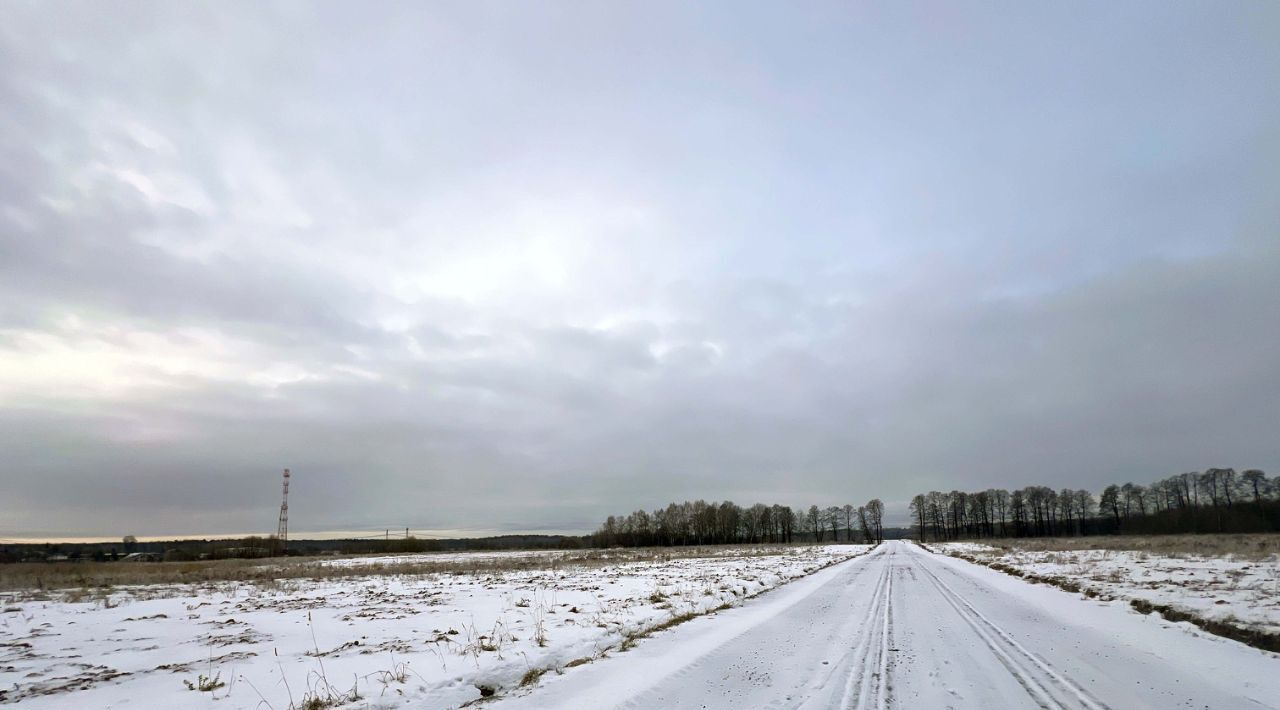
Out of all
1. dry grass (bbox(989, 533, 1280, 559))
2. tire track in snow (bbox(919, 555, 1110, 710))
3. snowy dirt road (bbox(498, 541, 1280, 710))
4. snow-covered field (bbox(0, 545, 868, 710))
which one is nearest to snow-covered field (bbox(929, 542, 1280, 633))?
snowy dirt road (bbox(498, 541, 1280, 710))

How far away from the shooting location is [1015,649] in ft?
33.2

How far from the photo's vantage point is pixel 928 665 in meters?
8.87

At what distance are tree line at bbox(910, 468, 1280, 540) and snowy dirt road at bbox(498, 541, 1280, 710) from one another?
123 m

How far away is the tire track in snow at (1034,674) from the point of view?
6.97m

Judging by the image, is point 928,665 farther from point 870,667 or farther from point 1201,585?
point 1201,585

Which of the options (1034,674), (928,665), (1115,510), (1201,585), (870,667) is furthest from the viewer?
(1115,510)

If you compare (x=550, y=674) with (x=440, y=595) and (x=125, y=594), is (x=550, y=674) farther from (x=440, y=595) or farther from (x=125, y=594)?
(x=125, y=594)

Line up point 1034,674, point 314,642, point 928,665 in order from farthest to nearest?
point 314,642, point 928,665, point 1034,674

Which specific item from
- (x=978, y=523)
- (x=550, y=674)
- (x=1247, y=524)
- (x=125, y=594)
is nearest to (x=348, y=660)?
(x=550, y=674)

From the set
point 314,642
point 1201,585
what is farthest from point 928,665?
point 1201,585

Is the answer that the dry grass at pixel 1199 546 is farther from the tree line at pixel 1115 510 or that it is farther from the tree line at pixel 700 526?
the tree line at pixel 700 526

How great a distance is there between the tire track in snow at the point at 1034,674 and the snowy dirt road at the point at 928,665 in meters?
0.02

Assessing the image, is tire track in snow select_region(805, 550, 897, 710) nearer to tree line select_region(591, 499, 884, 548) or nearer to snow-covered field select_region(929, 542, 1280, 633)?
snow-covered field select_region(929, 542, 1280, 633)

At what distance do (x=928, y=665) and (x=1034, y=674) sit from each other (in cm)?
139
